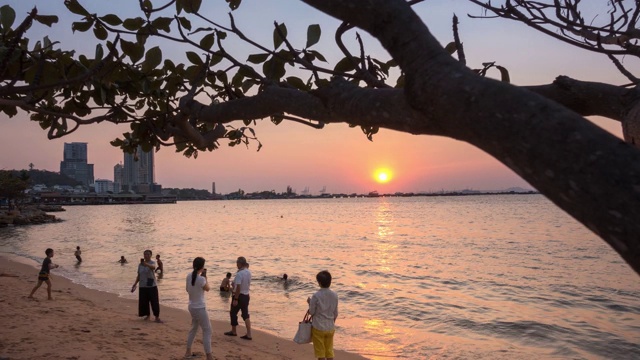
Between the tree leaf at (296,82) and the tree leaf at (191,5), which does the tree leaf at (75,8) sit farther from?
the tree leaf at (296,82)

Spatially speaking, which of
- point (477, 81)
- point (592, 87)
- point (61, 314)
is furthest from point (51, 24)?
point (61, 314)

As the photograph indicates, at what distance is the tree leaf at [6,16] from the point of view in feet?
9.94

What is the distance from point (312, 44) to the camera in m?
2.92

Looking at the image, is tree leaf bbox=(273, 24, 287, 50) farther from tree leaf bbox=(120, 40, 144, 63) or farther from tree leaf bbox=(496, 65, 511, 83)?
tree leaf bbox=(496, 65, 511, 83)

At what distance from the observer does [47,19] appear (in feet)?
11.0

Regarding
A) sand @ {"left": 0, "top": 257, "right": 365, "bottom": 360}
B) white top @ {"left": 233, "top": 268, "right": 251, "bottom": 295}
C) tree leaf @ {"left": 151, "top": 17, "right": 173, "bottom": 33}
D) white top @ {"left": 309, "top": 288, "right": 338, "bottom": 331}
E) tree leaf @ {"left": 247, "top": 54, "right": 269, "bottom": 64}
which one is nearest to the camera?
tree leaf @ {"left": 247, "top": 54, "right": 269, "bottom": 64}

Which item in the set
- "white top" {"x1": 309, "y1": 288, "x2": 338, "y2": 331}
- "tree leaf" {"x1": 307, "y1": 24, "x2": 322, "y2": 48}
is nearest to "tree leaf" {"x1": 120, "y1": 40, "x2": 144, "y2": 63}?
"tree leaf" {"x1": 307, "y1": 24, "x2": 322, "y2": 48}

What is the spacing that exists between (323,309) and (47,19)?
193 inches

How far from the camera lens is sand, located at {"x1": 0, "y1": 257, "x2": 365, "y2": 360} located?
869 centimetres

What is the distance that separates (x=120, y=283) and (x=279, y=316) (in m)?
9.67

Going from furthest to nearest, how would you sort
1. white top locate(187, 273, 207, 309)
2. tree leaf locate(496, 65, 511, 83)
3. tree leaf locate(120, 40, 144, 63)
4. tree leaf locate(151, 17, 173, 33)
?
white top locate(187, 273, 207, 309) → tree leaf locate(151, 17, 173, 33) → tree leaf locate(120, 40, 144, 63) → tree leaf locate(496, 65, 511, 83)

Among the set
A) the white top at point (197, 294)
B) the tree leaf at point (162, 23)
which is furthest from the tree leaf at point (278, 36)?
the white top at point (197, 294)

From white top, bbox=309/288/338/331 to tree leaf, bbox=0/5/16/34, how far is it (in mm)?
4948

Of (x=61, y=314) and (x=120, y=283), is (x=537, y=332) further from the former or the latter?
(x=120, y=283)
